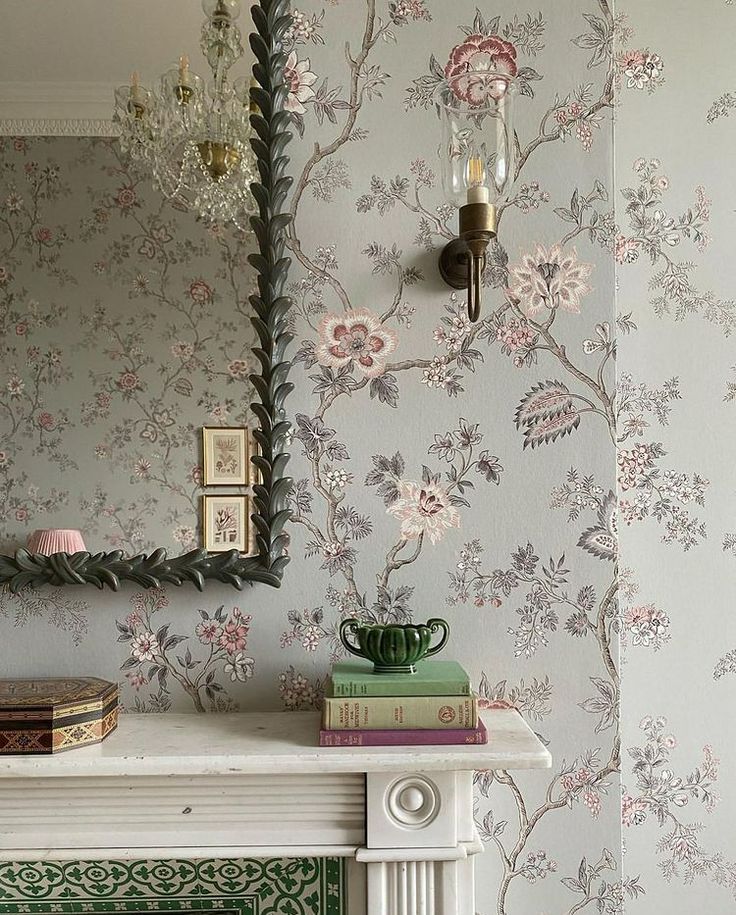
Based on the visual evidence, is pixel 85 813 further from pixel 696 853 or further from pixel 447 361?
pixel 696 853

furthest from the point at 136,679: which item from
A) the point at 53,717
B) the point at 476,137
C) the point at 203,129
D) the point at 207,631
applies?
the point at 476,137

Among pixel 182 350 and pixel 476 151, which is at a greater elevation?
pixel 476 151

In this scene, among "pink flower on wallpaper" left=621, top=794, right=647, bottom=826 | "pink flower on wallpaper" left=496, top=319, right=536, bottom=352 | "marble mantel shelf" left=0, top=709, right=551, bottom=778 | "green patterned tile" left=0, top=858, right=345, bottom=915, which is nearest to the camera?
"marble mantel shelf" left=0, top=709, right=551, bottom=778

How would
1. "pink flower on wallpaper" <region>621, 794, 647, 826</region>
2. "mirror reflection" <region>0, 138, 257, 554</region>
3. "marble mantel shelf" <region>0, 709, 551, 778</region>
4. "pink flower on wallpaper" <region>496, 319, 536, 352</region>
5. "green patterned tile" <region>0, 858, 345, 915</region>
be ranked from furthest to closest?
"pink flower on wallpaper" <region>621, 794, 647, 826</region>
"pink flower on wallpaper" <region>496, 319, 536, 352</region>
"mirror reflection" <region>0, 138, 257, 554</region>
"green patterned tile" <region>0, 858, 345, 915</region>
"marble mantel shelf" <region>0, 709, 551, 778</region>

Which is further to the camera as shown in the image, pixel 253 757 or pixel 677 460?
pixel 677 460

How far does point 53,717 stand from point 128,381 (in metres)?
0.52

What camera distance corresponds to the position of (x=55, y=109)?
1428mm

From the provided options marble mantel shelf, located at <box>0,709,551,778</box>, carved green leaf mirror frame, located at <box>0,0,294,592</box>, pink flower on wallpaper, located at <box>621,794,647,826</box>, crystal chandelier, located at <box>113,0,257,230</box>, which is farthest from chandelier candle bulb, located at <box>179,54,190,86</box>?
pink flower on wallpaper, located at <box>621,794,647,826</box>

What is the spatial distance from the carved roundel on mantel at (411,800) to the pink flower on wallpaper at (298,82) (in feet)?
3.52

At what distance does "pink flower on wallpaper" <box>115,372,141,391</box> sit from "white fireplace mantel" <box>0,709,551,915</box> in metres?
0.54

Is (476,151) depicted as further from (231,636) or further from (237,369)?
(231,636)

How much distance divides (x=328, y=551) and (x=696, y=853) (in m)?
1.02

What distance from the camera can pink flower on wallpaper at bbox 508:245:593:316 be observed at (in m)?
1.54

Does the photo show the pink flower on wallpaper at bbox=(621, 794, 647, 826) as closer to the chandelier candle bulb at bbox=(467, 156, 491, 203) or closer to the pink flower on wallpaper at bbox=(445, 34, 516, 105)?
the chandelier candle bulb at bbox=(467, 156, 491, 203)
